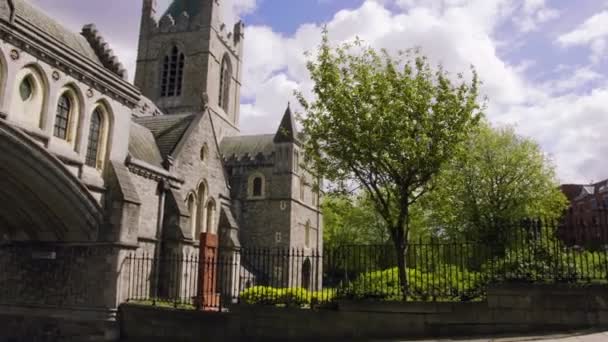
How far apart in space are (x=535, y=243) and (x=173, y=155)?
14.3 metres

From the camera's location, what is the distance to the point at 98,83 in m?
15.7

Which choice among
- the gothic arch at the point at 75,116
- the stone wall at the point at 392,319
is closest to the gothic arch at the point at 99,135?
the gothic arch at the point at 75,116

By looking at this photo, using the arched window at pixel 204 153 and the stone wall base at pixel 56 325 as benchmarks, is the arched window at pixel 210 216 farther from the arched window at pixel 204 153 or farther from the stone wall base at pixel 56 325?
the stone wall base at pixel 56 325

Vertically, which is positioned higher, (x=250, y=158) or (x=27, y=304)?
(x=250, y=158)

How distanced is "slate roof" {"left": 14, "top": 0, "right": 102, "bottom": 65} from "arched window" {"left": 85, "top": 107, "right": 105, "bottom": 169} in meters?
1.81

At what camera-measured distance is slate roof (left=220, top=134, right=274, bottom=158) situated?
36466 millimetres

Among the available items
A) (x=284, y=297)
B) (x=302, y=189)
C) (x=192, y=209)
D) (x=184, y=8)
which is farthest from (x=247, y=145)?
(x=284, y=297)

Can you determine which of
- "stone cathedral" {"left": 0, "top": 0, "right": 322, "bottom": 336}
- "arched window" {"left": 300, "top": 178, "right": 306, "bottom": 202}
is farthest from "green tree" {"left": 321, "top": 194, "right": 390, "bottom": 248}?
"stone cathedral" {"left": 0, "top": 0, "right": 322, "bottom": 336}

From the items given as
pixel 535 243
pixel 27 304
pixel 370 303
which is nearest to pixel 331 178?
pixel 370 303

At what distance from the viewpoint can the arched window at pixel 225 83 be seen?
4653 cm

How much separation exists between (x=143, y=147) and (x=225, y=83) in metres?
28.9

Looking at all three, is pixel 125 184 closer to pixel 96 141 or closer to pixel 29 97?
pixel 96 141

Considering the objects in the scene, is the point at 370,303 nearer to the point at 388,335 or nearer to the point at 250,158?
the point at 388,335

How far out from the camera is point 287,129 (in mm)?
33750
